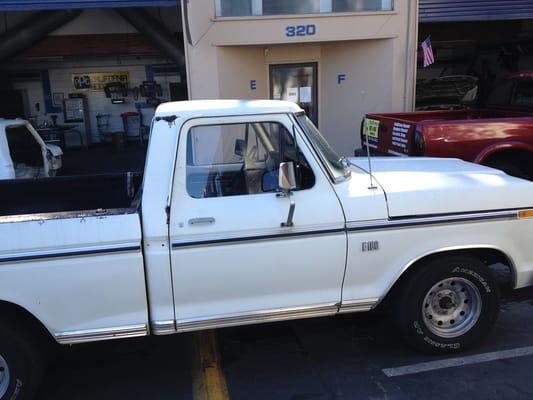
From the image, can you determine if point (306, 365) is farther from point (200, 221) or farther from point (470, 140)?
point (470, 140)

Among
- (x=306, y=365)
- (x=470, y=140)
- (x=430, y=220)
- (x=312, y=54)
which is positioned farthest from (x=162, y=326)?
(x=312, y=54)

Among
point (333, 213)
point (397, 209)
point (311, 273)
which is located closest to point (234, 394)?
point (311, 273)

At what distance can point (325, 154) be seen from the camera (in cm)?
A: 355

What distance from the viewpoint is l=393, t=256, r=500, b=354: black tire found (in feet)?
11.8

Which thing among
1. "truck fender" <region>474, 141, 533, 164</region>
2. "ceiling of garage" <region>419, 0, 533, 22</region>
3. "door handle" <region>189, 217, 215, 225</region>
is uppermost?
"ceiling of garage" <region>419, 0, 533, 22</region>

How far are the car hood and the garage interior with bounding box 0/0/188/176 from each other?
429 inches

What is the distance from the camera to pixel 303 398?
3350 millimetres

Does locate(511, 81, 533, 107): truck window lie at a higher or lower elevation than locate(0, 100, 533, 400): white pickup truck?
higher

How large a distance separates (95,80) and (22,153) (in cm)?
953

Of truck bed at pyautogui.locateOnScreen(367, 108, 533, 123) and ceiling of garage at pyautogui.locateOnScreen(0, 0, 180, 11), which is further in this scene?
ceiling of garage at pyautogui.locateOnScreen(0, 0, 180, 11)

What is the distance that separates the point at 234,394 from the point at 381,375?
40.7 inches

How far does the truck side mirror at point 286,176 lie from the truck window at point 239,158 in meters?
0.27

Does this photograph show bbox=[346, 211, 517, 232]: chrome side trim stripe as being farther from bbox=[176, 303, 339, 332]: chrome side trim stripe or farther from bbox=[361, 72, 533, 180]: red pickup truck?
bbox=[361, 72, 533, 180]: red pickup truck

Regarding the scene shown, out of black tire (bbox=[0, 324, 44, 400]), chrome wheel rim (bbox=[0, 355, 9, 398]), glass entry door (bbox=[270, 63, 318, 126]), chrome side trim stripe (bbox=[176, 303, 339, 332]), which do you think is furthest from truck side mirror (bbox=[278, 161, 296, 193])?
glass entry door (bbox=[270, 63, 318, 126])
